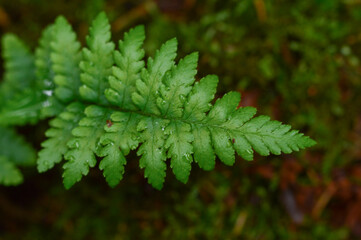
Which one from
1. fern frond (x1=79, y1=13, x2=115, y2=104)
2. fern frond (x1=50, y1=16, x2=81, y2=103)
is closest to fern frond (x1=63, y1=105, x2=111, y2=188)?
fern frond (x1=79, y1=13, x2=115, y2=104)

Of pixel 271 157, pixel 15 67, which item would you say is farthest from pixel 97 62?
pixel 271 157

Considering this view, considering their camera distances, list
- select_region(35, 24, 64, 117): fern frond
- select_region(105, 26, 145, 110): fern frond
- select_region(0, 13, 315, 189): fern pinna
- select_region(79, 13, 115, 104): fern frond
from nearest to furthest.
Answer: select_region(0, 13, 315, 189): fern pinna → select_region(105, 26, 145, 110): fern frond → select_region(79, 13, 115, 104): fern frond → select_region(35, 24, 64, 117): fern frond

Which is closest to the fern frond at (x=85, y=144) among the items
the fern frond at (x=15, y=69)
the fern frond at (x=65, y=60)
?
the fern frond at (x=65, y=60)

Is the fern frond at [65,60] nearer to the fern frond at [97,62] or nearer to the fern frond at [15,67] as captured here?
the fern frond at [97,62]

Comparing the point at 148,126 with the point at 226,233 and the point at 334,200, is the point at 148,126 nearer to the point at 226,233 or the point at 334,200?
the point at 226,233

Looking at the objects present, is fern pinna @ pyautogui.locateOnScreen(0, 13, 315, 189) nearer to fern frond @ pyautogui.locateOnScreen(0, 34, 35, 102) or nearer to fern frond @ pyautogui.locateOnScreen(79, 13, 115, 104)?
fern frond @ pyautogui.locateOnScreen(79, 13, 115, 104)

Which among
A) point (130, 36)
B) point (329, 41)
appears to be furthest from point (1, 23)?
point (329, 41)
